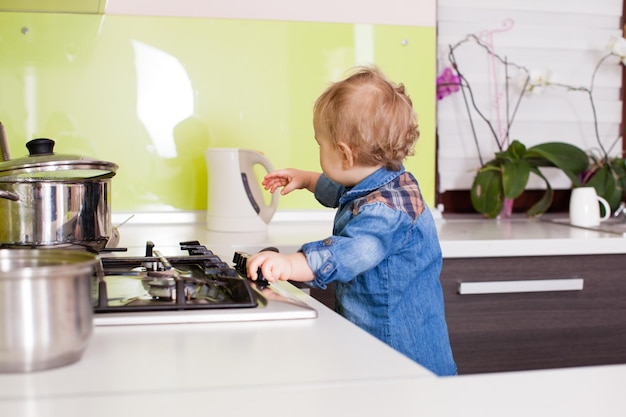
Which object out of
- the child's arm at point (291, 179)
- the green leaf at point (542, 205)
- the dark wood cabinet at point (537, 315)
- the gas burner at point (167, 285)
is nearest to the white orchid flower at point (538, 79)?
the green leaf at point (542, 205)

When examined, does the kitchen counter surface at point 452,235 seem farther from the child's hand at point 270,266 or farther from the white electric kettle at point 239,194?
the child's hand at point 270,266

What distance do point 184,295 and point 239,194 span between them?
101cm

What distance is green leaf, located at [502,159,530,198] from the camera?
2.16 m

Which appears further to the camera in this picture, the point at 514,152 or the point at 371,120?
the point at 514,152

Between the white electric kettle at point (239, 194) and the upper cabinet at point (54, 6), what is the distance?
48 centimetres

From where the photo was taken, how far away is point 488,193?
7.34 feet

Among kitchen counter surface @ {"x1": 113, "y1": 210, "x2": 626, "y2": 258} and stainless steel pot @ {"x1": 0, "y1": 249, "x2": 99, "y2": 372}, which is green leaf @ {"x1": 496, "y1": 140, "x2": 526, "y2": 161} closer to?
kitchen counter surface @ {"x1": 113, "y1": 210, "x2": 626, "y2": 258}

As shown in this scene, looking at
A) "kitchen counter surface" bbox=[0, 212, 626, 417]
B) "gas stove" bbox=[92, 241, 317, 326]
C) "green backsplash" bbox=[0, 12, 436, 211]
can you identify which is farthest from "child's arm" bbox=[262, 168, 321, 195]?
"kitchen counter surface" bbox=[0, 212, 626, 417]

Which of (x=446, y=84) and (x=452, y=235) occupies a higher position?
(x=446, y=84)

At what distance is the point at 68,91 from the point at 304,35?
2.19 ft

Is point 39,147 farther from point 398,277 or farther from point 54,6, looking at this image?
point 54,6

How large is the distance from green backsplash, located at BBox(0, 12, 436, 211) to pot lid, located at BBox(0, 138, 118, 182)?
0.74 m

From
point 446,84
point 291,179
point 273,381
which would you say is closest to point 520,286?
point 291,179

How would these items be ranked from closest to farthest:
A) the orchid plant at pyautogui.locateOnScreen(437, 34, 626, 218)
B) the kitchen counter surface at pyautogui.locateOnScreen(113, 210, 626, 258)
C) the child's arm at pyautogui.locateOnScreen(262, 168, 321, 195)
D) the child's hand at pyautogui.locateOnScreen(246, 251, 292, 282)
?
1. the child's hand at pyautogui.locateOnScreen(246, 251, 292, 282)
2. the child's arm at pyautogui.locateOnScreen(262, 168, 321, 195)
3. the kitchen counter surface at pyautogui.locateOnScreen(113, 210, 626, 258)
4. the orchid plant at pyautogui.locateOnScreen(437, 34, 626, 218)
